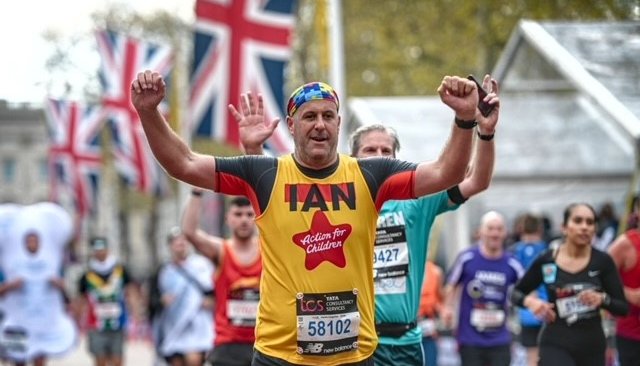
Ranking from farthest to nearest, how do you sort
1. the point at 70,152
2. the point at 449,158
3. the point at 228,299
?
the point at 70,152
the point at 228,299
the point at 449,158

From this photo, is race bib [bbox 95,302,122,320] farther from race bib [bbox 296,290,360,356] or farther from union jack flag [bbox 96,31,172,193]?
race bib [bbox 296,290,360,356]

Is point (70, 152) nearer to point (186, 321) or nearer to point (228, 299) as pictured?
point (186, 321)

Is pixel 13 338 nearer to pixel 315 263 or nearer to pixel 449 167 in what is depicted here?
pixel 315 263

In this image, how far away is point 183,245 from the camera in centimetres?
1584

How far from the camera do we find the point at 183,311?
1631 cm

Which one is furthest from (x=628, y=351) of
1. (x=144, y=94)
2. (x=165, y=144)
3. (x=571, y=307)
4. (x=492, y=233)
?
(x=144, y=94)

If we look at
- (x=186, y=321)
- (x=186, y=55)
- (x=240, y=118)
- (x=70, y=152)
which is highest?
(x=186, y=55)

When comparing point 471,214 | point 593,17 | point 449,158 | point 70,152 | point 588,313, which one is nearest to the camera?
point 449,158

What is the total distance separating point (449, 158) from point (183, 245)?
33.7 ft

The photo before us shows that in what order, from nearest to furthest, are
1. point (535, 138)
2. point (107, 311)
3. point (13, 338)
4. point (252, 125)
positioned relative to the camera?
1. point (252, 125)
2. point (13, 338)
3. point (107, 311)
4. point (535, 138)

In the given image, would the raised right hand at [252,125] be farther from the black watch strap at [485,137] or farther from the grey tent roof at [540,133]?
the grey tent roof at [540,133]

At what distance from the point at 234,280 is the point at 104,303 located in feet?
26.2

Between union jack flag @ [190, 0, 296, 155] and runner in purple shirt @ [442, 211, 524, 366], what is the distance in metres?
6.76

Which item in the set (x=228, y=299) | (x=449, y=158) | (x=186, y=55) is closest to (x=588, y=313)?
(x=228, y=299)
